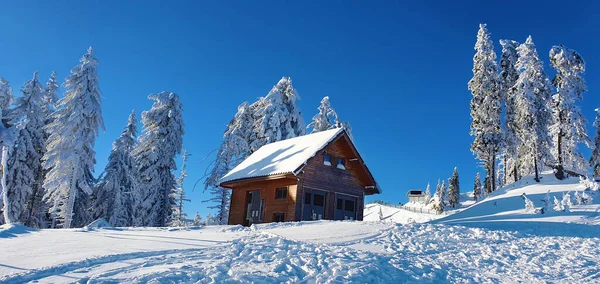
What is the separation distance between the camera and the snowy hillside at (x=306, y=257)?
8430 millimetres

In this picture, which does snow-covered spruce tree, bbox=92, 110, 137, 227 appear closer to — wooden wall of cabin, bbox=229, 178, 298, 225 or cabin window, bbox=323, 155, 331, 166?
wooden wall of cabin, bbox=229, 178, 298, 225

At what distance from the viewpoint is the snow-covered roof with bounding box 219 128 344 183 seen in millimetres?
23391

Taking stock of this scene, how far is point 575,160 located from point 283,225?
119 ft

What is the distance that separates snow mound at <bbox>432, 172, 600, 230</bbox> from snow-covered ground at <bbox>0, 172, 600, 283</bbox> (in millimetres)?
2139

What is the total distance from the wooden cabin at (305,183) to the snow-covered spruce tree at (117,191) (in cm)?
1122

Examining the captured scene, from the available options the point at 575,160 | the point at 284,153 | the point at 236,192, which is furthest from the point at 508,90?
the point at 236,192

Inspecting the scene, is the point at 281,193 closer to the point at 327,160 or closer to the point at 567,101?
the point at 327,160

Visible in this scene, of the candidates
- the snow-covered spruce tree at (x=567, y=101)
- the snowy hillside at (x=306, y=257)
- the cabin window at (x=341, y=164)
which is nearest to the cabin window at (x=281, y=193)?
the cabin window at (x=341, y=164)

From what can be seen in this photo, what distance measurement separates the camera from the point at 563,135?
119 feet

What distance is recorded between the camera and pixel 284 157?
2580 centimetres

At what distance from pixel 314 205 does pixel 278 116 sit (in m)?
15.6

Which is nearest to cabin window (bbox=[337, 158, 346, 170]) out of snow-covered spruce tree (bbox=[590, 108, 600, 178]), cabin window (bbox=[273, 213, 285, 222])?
cabin window (bbox=[273, 213, 285, 222])

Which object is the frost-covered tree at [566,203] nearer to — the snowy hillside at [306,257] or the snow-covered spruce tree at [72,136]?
the snowy hillside at [306,257]

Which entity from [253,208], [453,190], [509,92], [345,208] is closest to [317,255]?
[345,208]
